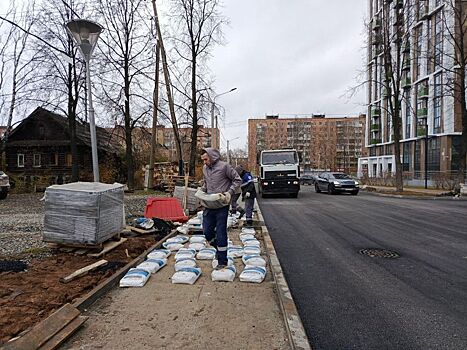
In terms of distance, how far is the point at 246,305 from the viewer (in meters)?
4.03

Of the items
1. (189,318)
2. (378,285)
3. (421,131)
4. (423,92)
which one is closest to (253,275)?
(189,318)

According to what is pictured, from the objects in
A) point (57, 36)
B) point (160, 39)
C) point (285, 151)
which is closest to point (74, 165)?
point (57, 36)

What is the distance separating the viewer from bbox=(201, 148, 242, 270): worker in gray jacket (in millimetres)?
5334

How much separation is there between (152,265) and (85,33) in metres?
4.60

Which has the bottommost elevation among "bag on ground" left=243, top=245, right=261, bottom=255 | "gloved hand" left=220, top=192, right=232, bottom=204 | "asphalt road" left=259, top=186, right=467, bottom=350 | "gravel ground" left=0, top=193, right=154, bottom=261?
"asphalt road" left=259, top=186, right=467, bottom=350

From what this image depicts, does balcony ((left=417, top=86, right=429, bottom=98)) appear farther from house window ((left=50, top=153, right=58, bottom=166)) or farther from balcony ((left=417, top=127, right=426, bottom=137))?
house window ((left=50, top=153, right=58, bottom=166))

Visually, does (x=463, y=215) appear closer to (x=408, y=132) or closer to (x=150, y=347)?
(x=150, y=347)

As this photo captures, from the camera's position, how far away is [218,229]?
5328 mm

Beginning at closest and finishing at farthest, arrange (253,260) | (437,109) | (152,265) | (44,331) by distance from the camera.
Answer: (44,331) < (152,265) < (253,260) < (437,109)

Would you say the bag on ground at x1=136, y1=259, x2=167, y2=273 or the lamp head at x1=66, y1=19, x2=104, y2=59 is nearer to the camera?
the bag on ground at x1=136, y1=259, x2=167, y2=273

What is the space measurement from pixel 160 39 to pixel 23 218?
1531 centimetres

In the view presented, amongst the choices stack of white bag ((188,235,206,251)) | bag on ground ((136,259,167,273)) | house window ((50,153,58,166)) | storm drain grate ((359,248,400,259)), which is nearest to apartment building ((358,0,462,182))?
storm drain grate ((359,248,400,259))

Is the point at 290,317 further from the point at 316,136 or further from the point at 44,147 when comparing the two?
the point at 316,136

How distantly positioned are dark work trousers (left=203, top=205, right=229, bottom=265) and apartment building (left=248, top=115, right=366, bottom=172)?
277ft
